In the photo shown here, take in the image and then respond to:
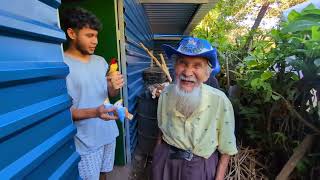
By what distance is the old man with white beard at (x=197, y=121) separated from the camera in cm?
192

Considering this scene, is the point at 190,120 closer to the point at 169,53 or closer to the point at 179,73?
the point at 179,73

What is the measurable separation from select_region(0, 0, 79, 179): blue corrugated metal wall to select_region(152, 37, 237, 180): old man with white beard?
77 cm

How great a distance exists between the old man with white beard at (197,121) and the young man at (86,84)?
0.63 meters

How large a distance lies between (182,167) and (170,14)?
276 inches

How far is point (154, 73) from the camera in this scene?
5648 millimetres

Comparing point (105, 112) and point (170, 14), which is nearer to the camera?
point (105, 112)

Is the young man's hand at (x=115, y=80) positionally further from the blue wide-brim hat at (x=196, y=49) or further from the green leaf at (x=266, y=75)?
the green leaf at (x=266, y=75)

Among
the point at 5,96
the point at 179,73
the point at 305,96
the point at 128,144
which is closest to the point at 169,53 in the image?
A: the point at 179,73

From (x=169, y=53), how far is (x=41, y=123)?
1123 millimetres

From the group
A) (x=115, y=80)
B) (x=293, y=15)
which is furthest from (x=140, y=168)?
(x=293, y=15)

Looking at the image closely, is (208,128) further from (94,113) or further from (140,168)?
(140,168)

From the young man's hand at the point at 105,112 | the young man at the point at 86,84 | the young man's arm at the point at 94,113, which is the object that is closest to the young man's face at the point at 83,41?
the young man at the point at 86,84

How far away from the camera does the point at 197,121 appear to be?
76.7 inches

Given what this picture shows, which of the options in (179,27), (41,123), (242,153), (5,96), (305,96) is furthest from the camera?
(179,27)
